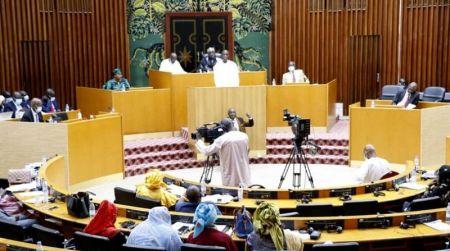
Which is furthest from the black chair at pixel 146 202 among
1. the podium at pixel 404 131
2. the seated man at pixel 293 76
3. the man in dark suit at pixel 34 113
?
the seated man at pixel 293 76

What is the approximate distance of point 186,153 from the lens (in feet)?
43.2

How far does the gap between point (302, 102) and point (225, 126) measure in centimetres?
485

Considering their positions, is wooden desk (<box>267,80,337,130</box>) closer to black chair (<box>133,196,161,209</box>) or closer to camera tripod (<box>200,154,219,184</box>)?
camera tripod (<box>200,154,219,184</box>)

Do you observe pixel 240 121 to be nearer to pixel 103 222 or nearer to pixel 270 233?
pixel 103 222

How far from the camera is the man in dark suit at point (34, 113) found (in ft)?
36.6

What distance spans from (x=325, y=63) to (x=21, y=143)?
8.98 meters

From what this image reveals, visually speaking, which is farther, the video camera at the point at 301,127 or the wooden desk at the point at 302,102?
the wooden desk at the point at 302,102

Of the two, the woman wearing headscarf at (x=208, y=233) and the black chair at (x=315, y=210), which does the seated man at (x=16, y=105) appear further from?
the woman wearing headscarf at (x=208, y=233)

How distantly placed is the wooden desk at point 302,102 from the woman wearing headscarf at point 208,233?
8798 mm

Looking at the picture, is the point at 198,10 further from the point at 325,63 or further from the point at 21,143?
the point at 21,143

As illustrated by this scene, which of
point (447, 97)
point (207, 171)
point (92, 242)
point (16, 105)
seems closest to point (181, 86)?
point (207, 171)

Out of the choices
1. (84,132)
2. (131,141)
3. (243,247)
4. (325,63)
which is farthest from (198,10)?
(243,247)

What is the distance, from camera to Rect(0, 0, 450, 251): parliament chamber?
21.3 ft

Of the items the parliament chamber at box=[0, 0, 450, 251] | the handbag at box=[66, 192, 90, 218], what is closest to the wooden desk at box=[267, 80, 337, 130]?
the parliament chamber at box=[0, 0, 450, 251]
